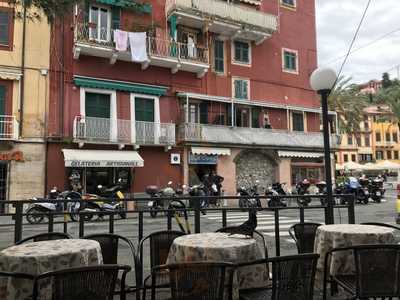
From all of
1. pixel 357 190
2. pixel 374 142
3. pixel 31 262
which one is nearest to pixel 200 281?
pixel 31 262

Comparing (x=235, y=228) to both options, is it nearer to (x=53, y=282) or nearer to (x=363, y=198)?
(x=53, y=282)

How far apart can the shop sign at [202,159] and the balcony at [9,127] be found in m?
8.30

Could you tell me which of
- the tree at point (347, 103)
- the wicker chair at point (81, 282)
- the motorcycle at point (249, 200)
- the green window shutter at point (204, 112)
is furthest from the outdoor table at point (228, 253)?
→ the tree at point (347, 103)

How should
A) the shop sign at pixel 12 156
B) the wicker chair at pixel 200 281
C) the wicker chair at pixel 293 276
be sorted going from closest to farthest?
1. the wicker chair at pixel 200 281
2. the wicker chair at pixel 293 276
3. the shop sign at pixel 12 156

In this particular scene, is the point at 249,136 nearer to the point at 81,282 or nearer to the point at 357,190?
the point at 357,190

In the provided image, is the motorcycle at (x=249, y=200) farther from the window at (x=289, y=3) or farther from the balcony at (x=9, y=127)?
the window at (x=289, y=3)

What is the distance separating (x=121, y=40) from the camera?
1925 cm

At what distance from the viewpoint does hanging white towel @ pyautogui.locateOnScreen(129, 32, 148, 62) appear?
1953 centimetres

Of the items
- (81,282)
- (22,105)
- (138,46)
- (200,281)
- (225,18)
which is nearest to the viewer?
(81,282)

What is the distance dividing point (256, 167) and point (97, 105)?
380 inches

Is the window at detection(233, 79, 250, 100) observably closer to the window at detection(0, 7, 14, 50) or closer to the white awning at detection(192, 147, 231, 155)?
the white awning at detection(192, 147, 231, 155)

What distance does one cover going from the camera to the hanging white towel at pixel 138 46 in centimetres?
1953

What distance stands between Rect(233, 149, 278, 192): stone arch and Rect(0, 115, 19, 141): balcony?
36.3 feet

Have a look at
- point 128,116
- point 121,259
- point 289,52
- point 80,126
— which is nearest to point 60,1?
point 121,259
